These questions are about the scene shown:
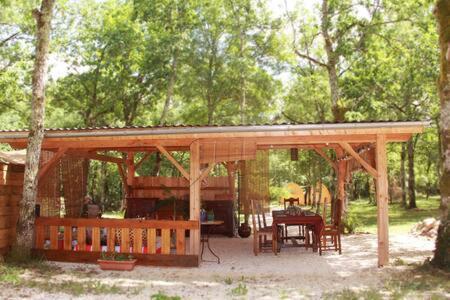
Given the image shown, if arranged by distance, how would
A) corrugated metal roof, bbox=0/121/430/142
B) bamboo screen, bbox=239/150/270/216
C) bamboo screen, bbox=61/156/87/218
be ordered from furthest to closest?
1. bamboo screen, bbox=239/150/270/216
2. bamboo screen, bbox=61/156/87/218
3. corrugated metal roof, bbox=0/121/430/142

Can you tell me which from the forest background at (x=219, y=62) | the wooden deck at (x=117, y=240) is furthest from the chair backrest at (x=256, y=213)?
the forest background at (x=219, y=62)

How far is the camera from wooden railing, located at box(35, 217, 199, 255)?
25.4ft

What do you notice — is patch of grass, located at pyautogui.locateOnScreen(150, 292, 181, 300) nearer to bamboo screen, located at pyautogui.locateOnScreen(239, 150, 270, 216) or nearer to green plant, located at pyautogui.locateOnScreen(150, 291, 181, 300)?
green plant, located at pyautogui.locateOnScreen(150, 291, 181, 300)

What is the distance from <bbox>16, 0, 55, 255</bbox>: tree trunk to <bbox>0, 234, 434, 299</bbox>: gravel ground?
861 mm

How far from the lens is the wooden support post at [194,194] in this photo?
7.67 m

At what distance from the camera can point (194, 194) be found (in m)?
7.70

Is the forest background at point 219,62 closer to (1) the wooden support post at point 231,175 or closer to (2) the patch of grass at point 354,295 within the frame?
(1) the wooden support post at point 231,175

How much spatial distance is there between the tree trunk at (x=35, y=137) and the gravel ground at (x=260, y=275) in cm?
86

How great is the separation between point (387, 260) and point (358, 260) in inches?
29.6

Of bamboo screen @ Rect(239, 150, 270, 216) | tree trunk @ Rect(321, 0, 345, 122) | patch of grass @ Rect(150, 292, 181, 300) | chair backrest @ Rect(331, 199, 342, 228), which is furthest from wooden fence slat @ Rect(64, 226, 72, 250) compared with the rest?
tree trunk @ Rect(321, 0, 345, 122)

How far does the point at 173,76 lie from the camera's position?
19812 mm

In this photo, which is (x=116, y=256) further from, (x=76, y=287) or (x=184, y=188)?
(x=184, y=188)

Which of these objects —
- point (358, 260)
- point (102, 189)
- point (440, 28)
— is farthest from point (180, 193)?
point (102, 189)

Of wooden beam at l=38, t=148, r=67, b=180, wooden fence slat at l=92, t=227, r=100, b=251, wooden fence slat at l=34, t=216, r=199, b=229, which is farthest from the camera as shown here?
wooden beam at l=38, t=148, r=67, b=180
